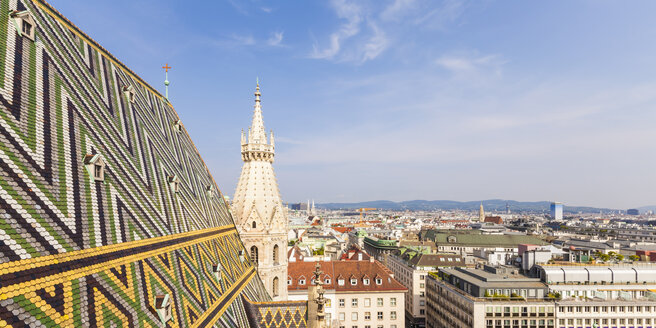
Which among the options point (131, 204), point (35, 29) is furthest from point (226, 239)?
point (35, 29)

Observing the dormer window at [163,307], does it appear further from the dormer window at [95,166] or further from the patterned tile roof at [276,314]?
the patterned tile roof at [276,314]

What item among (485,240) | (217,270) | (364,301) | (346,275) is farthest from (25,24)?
(485,240)

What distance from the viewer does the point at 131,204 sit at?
14500 millimetres

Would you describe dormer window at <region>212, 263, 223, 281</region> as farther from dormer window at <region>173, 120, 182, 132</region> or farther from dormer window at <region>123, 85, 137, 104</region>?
dormer window at <region>173, 120, 182, 132</region>

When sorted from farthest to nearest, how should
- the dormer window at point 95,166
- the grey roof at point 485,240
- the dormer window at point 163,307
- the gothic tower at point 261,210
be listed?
the grey roof at point 485,240 < the gothic tower at point 261,210 < the dormer window at point 163,307 < the dormer window at point 95,166

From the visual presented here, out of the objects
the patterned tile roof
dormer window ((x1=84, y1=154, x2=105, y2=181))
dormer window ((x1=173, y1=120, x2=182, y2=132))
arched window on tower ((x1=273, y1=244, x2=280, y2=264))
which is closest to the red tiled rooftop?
arched window on tower ((x1=273, y1=244, x2=280, y2=264))

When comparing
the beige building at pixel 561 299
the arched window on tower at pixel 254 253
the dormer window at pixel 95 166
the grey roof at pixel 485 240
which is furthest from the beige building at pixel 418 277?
the dormer window at pixel 95 166

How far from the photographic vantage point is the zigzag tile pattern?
30.3 ft

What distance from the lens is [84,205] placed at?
1162 cm

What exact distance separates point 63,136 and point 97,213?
2617mm

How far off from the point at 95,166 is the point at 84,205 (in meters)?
1.70

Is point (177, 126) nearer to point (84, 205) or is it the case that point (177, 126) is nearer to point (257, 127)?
point (257, 127)

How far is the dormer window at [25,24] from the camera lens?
12156mm

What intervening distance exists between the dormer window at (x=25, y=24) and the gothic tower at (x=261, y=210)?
20680 mm
